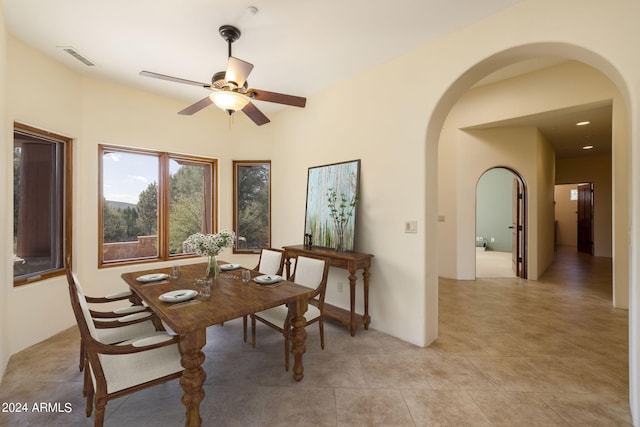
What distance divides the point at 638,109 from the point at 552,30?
0.82 m

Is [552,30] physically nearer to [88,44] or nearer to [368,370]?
[368,370]

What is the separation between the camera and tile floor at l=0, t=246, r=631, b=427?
184 cm

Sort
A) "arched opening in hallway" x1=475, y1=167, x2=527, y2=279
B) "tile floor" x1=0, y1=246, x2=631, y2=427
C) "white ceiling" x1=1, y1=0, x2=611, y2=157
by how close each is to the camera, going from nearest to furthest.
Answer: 1. "tile floor" x1=0, y1=246, x2=631, y2=427
2. "white ceiling" x1=1, y1=0, x2=611, y2=157
3. "arched opening in hallway" x1=475, y1=167, x2=527, y2=279

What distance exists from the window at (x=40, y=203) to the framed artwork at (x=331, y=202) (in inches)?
116

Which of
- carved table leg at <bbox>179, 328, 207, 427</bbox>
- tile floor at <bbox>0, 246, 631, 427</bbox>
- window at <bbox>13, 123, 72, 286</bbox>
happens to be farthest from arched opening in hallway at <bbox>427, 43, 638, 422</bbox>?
window at <bbox>13, 123, 72, 286</bbox>

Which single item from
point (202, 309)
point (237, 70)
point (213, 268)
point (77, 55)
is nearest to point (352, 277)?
point (213, 268)

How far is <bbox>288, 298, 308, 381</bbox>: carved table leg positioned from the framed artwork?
4.27ft

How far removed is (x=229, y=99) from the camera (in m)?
2.30

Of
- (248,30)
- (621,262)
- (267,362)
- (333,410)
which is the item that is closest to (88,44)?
(248,30)

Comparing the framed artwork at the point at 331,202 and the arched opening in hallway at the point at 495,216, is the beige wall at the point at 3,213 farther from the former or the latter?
the arched opening in hallway at the point at 495,216

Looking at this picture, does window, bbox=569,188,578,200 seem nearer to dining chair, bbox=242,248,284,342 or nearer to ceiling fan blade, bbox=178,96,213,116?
dining chair, bbox=242,248,284,342

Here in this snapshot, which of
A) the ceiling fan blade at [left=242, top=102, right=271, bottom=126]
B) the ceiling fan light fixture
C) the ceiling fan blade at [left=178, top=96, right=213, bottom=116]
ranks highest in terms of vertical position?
the ceiling fan blade at [left=178, top=96, right=213, bottom=116]

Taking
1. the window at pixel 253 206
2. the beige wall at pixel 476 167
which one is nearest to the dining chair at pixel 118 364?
the window at pixel 253 206

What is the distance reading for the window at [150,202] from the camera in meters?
3.73
